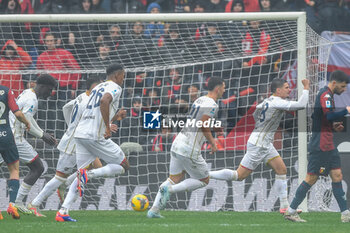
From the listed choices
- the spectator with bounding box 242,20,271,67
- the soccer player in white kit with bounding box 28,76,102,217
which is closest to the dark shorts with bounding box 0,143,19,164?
the soccer player in white kit with bounding box 28,76,102,217

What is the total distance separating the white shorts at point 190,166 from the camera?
9.99 m

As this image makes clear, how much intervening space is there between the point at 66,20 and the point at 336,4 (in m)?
6.70

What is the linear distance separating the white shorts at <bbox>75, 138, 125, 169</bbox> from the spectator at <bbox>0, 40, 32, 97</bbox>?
516 centimetres

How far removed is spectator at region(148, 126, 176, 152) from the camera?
1317cm

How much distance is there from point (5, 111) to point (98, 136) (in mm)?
1460

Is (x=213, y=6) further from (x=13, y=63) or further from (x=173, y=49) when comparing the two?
(x=13, y=63)

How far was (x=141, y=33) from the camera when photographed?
15445 mm

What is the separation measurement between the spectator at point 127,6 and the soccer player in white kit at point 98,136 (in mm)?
7630

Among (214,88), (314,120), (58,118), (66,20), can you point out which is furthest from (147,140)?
(314,120)

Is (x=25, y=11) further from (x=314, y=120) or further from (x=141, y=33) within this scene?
(x=314, y=120)

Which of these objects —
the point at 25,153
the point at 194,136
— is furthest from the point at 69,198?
the point at 25,153

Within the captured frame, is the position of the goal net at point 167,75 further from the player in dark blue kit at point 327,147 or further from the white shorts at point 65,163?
the player in dark blue kit at point 327,147

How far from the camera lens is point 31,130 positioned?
1106 centimetres

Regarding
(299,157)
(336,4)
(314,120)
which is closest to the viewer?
(314,120)
